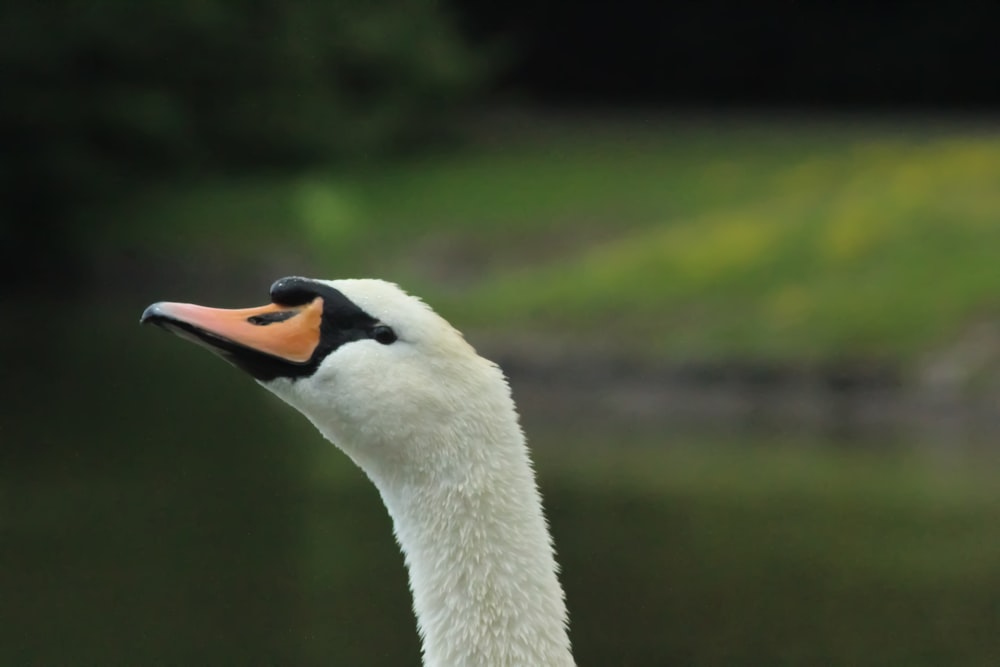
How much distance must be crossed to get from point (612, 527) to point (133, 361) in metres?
8.44

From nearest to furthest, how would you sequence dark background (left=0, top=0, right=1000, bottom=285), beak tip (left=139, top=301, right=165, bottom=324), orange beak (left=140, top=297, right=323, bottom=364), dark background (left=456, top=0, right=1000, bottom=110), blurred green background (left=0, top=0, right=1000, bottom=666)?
beak tip (left=139, top=301, right=165, bottom=324), orange beak (left=140, top=297, right=323, bottom=364), blurred green background (left=0, top=0, right=1000, bottom=666), dark background (left=0, top=0, right=1000, bottom=285), dark background (left=456, top=0, right=1000, bottom=110)

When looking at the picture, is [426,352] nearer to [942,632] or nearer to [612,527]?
[942,632]

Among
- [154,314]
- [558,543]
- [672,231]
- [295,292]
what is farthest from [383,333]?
[672,231]

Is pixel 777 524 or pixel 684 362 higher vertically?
pixel 684 362

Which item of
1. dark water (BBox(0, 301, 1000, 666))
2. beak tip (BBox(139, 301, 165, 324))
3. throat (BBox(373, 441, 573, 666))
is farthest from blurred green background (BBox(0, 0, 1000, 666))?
beak tip (BBox(139, 301, 165, 324))

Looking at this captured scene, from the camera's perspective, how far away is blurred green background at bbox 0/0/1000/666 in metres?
11.4

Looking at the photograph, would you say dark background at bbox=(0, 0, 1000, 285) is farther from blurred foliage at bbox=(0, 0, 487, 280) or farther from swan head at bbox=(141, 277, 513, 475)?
swan head at bbox=(141, 277, 513, 475)

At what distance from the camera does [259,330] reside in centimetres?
395

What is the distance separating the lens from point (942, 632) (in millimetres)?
10531

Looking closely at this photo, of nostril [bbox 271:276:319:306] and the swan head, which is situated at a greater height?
nostril [bbox 271:276:319:306]

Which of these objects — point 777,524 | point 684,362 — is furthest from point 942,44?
point 777,524

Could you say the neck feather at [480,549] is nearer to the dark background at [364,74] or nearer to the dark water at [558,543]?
the dark water at [558,543]

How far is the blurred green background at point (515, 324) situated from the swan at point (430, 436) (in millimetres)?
5985

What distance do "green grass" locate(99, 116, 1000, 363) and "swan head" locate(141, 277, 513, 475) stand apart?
45.6 ft
